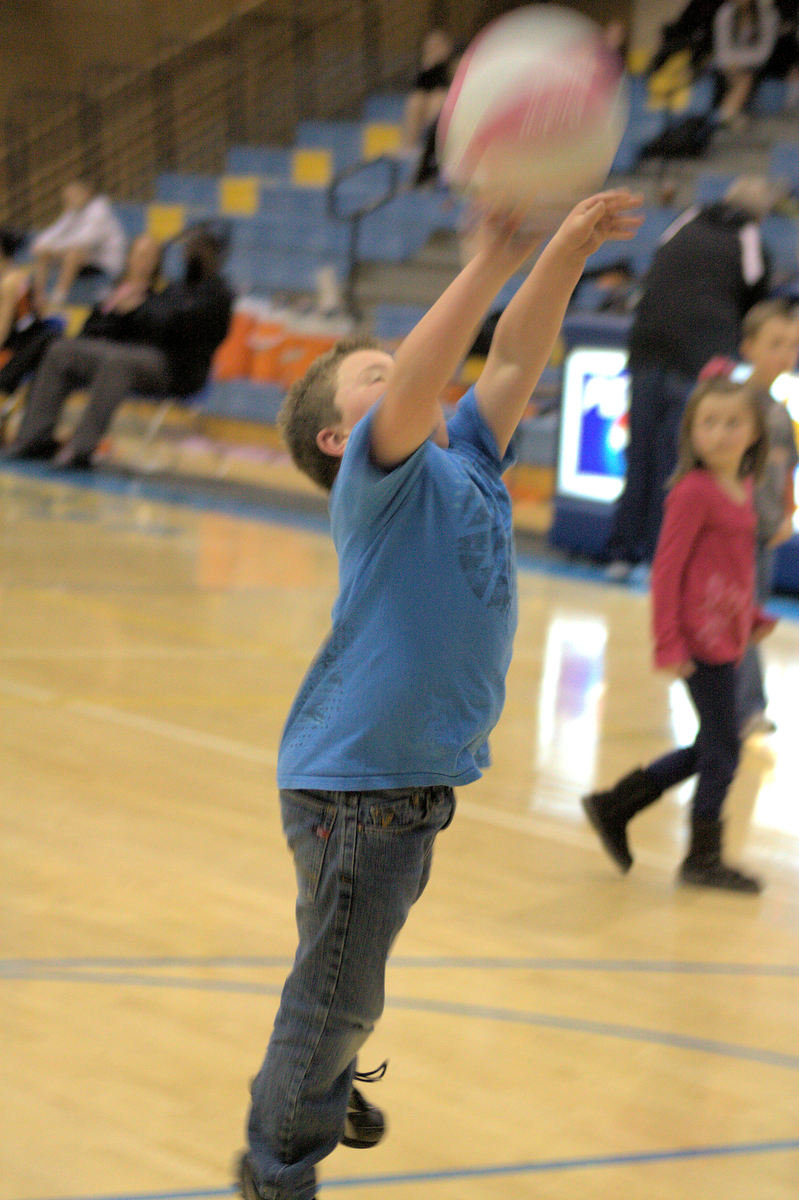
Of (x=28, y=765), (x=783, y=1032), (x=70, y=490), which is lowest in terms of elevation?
(x=70, y=490)

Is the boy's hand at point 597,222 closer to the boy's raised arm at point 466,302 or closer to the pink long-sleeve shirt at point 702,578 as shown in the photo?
the boy's raised arm at point 466,302

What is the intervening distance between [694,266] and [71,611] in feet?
10.4

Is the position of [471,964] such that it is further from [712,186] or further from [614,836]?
[712,186]

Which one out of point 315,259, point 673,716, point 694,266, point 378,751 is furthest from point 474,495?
point 315,259

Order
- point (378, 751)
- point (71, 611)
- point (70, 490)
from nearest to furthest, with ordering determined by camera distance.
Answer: point (378, 751) → point (71, 611) → point (70, 490)

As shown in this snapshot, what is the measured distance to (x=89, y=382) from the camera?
10.2 m

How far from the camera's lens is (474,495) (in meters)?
1.80

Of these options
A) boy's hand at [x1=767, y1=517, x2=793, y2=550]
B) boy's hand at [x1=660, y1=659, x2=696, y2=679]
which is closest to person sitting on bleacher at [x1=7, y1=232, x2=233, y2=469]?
boy's hand at [x1=767, y1=517, x2=793, y2=550]

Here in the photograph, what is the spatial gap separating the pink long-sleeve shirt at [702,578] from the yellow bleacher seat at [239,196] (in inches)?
428

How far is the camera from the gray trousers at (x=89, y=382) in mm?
9789

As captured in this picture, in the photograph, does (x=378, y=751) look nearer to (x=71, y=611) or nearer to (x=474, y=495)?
(x=474, y=495)

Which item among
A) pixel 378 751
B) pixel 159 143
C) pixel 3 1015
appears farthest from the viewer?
pixel 159 143

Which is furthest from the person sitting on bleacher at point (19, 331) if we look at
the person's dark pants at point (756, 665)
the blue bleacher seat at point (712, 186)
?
the person's dark pants at point (756, 665)

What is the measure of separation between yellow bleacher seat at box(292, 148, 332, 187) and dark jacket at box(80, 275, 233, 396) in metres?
4.23
